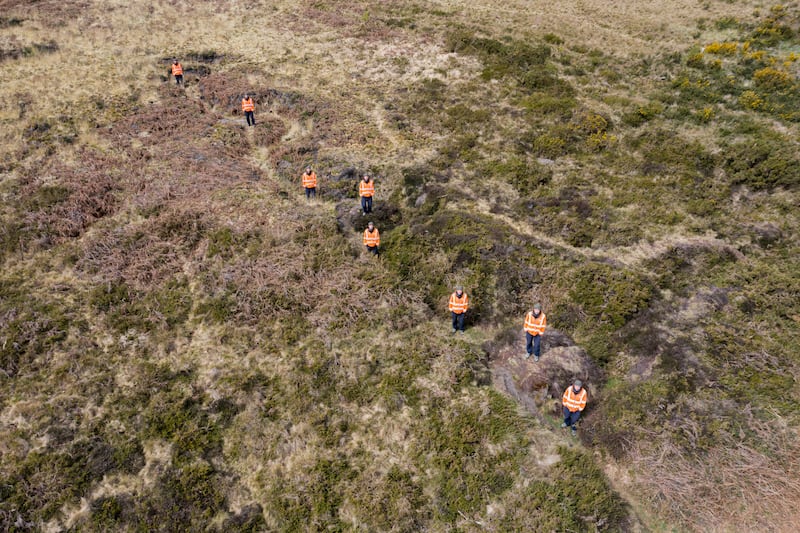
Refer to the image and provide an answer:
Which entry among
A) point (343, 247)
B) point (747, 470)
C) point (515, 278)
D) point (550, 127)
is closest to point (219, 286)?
point (343, 247)

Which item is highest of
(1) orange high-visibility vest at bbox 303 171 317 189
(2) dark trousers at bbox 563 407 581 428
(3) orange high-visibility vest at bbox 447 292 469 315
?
(1) orange high-visibility vest at bbox 303 171 317 189

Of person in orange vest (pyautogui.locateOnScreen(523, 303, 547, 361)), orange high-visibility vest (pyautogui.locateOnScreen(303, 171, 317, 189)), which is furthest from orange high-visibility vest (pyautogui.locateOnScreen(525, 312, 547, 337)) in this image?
orange high-visibility vest (pyautogui.locateOnScreen(303, 171, 317, 189))

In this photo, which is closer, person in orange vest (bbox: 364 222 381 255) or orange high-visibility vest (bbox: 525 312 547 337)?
orange high-visibility vest (bbox: 525 312 547 337)

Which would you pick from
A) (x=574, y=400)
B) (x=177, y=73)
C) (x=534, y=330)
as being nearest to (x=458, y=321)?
→ (x=534, y=330)

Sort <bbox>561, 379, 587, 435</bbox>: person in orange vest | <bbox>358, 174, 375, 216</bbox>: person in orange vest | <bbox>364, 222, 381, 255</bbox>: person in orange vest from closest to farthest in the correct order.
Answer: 1. <bbox>561, 379, 587, 435</bbox>: person in orange vest
2. <bbox>364, 222, 381, 255</bbox>: person in orange vest
3. <bbox>358, 174, 375, 216</bbox>: person in orange vest

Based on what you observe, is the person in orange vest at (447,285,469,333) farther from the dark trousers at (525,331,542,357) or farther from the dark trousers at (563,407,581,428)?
the dark trousers at (563,407,581,428)

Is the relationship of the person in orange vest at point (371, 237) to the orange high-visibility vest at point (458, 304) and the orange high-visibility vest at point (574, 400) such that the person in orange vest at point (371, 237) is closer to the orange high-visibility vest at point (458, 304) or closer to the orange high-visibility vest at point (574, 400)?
the orange high-visibility vest at point (458, 304)
